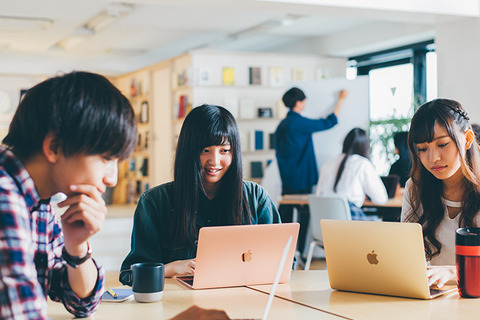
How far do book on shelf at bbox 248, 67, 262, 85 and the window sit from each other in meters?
1.46

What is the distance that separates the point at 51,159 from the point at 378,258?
Answer: 0.96m

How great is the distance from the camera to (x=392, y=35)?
714 cm

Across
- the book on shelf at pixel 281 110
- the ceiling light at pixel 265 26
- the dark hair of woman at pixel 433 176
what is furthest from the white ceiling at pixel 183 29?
the dark hair of woman at pixel 433 176

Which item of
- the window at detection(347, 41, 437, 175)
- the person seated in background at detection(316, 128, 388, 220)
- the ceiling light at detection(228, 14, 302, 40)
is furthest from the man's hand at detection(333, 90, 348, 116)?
the ceiling light at detection(228, 14, 302, 40)

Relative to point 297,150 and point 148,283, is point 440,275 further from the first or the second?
point 297,150

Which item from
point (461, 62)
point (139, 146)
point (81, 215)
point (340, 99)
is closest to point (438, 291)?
point (81, 215)

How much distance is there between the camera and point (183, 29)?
25.3 ft

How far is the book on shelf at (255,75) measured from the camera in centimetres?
758

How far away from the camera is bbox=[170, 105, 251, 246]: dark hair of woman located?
7.04ft

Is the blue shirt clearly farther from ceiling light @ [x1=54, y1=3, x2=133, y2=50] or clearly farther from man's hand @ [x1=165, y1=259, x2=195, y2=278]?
man's hand @ [x1=165, y1=259, x2=195, y2=278]

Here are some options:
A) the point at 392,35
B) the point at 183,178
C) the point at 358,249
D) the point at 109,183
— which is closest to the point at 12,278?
the point at 109,183

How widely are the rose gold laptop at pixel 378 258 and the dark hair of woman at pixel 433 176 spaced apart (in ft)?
1.27

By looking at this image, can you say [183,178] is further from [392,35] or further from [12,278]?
[392,35]

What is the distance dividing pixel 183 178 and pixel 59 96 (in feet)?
3.57
